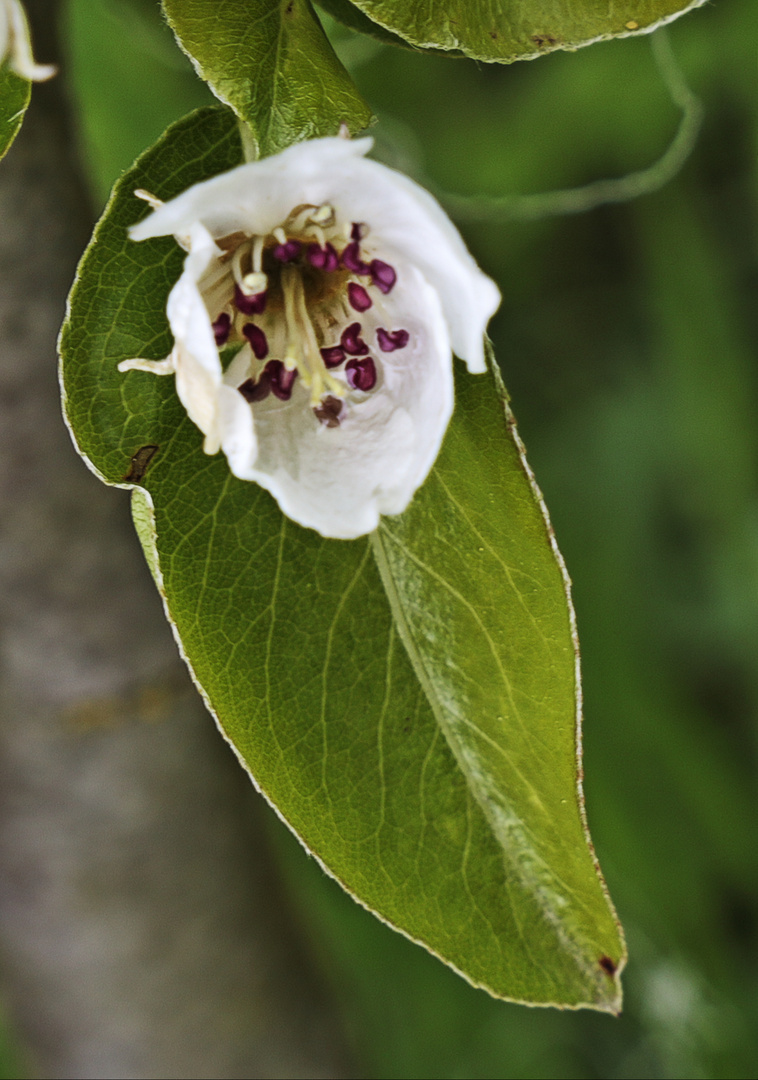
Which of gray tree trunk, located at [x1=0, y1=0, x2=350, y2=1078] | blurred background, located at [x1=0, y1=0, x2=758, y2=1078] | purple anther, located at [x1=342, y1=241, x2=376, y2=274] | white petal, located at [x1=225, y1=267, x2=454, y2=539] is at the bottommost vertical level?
blurred background, located at [x1=0, y1=0, x2=758, y2=1078]

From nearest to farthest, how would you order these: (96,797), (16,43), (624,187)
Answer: (16,43), (96,797), (624,187)

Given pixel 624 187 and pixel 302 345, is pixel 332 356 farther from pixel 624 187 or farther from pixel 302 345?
pixel 624 187

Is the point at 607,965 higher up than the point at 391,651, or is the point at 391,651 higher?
the point at 391,651

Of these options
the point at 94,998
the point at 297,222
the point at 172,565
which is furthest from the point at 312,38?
the point at 94,998

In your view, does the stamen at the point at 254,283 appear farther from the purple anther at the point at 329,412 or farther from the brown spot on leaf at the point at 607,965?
the brown spot on leaf at the point at 607,965

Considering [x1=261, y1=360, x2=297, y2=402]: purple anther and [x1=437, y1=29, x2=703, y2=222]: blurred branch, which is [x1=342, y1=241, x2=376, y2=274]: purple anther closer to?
[x1=261, y1=360, x2=297, y2=402]: purple anther

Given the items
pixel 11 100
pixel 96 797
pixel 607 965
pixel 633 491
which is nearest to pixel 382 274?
pixel 11 100

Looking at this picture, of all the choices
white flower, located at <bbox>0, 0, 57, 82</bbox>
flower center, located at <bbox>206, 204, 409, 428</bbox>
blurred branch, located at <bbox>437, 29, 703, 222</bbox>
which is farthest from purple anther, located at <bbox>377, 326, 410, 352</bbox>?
blurred branch, located at <bbox>437, 29, 703, 222</bbox>
